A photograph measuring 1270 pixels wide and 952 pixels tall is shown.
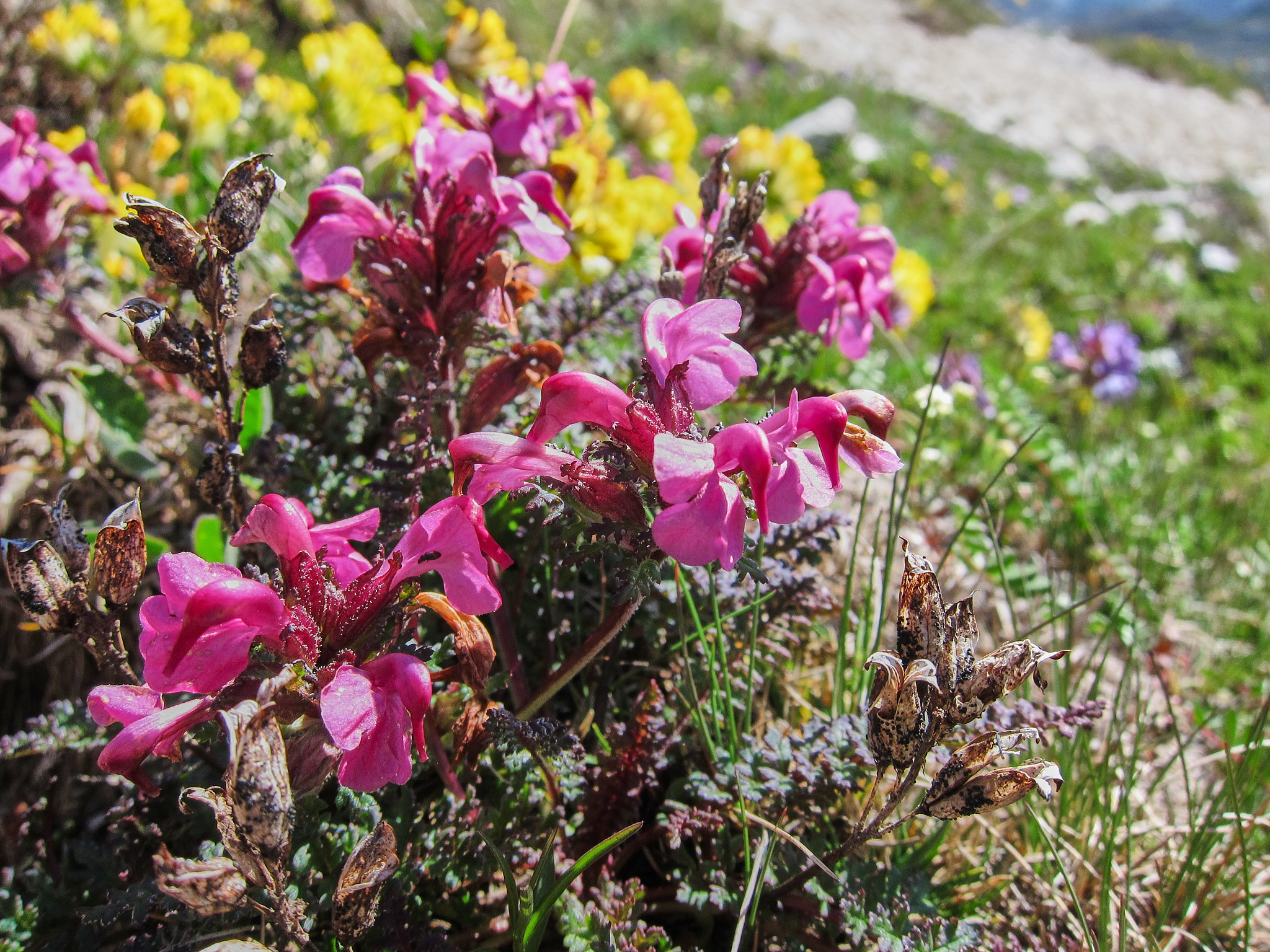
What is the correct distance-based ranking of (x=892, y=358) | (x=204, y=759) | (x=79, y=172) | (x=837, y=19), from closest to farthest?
(x=204, y=759) < (x=79, y=172) < (x=892, y=358) < (x=837, y=19)

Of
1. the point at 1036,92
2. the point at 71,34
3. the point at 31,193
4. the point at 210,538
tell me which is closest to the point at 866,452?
the point at 210,538

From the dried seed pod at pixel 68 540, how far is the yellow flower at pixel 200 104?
2180 millimetres

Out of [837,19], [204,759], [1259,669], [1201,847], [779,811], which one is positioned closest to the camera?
[204,759]

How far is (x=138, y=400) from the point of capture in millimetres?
1644

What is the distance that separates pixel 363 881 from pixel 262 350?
0.65 metres

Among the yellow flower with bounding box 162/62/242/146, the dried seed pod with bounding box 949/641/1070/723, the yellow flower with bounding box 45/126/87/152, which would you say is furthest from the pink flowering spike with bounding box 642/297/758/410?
the yellow flower with bounding box 162/62/242/146

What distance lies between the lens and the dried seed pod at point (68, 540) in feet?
3.10

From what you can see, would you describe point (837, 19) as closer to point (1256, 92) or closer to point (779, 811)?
point (1256, 92)

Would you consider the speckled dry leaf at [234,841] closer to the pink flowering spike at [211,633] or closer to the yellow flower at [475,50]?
the pink flowering spike at [211,633]

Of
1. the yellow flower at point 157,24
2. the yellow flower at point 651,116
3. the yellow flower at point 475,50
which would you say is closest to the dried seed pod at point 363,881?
the yellow flower at point 475,50

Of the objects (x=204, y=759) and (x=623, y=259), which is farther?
(x=623, y=259)

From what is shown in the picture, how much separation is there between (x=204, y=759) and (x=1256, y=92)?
103 ft

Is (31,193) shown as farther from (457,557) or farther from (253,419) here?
(457,557)

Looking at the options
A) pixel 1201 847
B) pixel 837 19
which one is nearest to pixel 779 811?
pixel 1201 847
